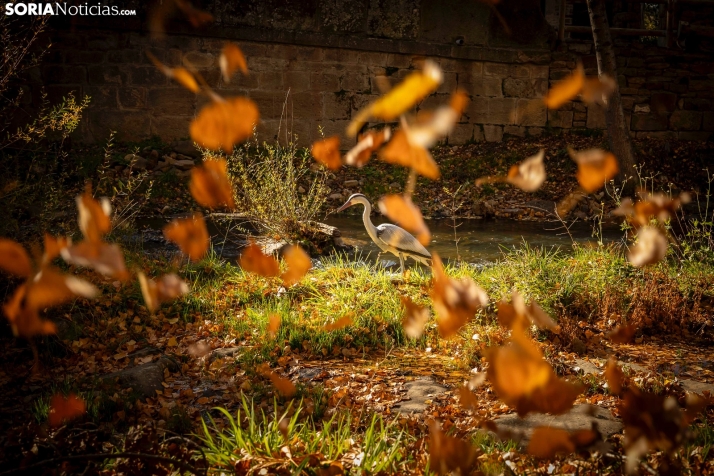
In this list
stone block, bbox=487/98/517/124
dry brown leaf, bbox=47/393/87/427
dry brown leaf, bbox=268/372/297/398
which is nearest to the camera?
dry brown leaf, bbox=47/393/87/427

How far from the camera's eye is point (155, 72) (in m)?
A: 10.1

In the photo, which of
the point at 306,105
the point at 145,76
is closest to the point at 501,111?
the point at 306,105

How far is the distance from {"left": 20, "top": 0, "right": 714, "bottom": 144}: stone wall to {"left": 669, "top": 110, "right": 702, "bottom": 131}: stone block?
0.02m

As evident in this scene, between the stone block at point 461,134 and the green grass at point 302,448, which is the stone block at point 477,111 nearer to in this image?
the stone block at point 461,134

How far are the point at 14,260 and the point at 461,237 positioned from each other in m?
5.29

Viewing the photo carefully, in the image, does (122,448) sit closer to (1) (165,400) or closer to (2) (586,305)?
(1) (165,400)

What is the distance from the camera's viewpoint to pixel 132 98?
33.5ft

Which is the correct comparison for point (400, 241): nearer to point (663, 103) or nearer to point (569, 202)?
point (569, 202)

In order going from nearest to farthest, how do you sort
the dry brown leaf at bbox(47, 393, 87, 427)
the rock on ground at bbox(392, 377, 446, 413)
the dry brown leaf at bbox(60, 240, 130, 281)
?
1. the dry brown leaf at bbox(60, 240, 130, 281)
2. the dry brown leaf at bbox(47, 393, 87, 427)
3. the rock on ground at bbox(392, 377, 446, 413)

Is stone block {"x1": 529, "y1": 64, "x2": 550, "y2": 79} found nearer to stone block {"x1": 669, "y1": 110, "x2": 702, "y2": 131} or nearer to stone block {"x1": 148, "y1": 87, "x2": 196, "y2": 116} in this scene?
stone block {"x1": 669, "y1": 110, "x2": 702, "y2": 131}

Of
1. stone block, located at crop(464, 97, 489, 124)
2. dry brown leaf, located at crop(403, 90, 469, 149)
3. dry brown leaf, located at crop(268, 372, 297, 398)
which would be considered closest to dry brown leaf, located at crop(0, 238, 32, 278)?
dry brown leaf, located at crop(268, 372, 297, 398)

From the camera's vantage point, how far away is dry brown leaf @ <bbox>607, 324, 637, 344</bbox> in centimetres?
446

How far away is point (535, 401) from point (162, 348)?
2.56m

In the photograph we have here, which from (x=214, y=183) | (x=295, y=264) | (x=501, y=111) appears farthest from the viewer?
(x=501, y=111)
